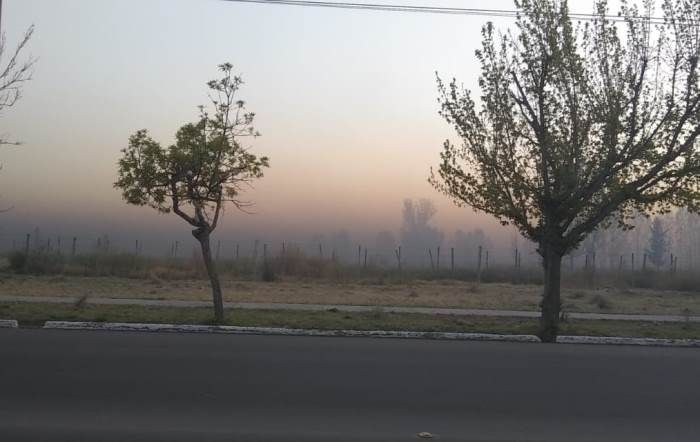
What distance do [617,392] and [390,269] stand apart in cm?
2911

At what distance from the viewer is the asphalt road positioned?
6.50 metres

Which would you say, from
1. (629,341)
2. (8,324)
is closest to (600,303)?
(629,341)

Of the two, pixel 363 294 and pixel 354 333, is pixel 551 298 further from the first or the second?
pixel 363 294

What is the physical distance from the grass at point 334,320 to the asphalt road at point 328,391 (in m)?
1.96

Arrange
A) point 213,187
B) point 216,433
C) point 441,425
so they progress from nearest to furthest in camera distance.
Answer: point 216,433
point 441,425
point 213,187

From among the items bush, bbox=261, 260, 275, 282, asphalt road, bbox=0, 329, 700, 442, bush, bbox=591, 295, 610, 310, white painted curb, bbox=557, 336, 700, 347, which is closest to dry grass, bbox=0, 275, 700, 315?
bush, bbox=591, 295, 610, 310

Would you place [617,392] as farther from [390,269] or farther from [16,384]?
[390,269]

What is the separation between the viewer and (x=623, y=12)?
13477 mm

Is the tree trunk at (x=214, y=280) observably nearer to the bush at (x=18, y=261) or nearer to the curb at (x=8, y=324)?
the curb at (x=8, y=324)

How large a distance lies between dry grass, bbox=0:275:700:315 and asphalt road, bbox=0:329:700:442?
867 centimetres

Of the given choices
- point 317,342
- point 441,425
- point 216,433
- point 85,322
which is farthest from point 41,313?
point 441,425

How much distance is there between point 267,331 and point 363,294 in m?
11.4

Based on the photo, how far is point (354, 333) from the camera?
12891 millimetres

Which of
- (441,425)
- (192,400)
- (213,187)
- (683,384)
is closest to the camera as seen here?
(441,425)
